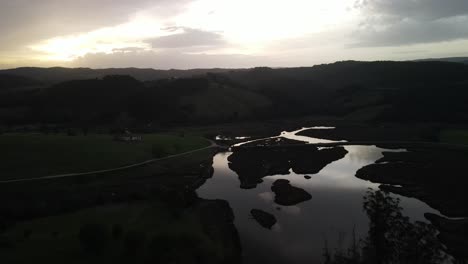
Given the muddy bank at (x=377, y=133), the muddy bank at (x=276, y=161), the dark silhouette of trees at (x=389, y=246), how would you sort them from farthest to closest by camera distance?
1. the muddy bank at (x=377, y=133)
2. the muddy bank at (x=276, y=161)
3. the dark silhouette of trees at (x=389, y=246)

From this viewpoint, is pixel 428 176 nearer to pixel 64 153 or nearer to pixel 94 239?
pixel 94 239

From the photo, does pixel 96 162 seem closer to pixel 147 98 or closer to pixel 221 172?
pixel 221 172

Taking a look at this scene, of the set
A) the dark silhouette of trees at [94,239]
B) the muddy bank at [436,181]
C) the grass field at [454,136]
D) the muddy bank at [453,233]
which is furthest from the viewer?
the grass field at [454,136]

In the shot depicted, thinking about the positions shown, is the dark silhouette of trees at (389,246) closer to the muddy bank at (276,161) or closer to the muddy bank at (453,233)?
the muddy bank at (453,233)

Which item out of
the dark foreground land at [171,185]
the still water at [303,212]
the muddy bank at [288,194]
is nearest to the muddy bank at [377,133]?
the dark foreground land at [171,185]

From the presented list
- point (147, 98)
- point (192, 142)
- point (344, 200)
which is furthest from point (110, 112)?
point (344, 200)
